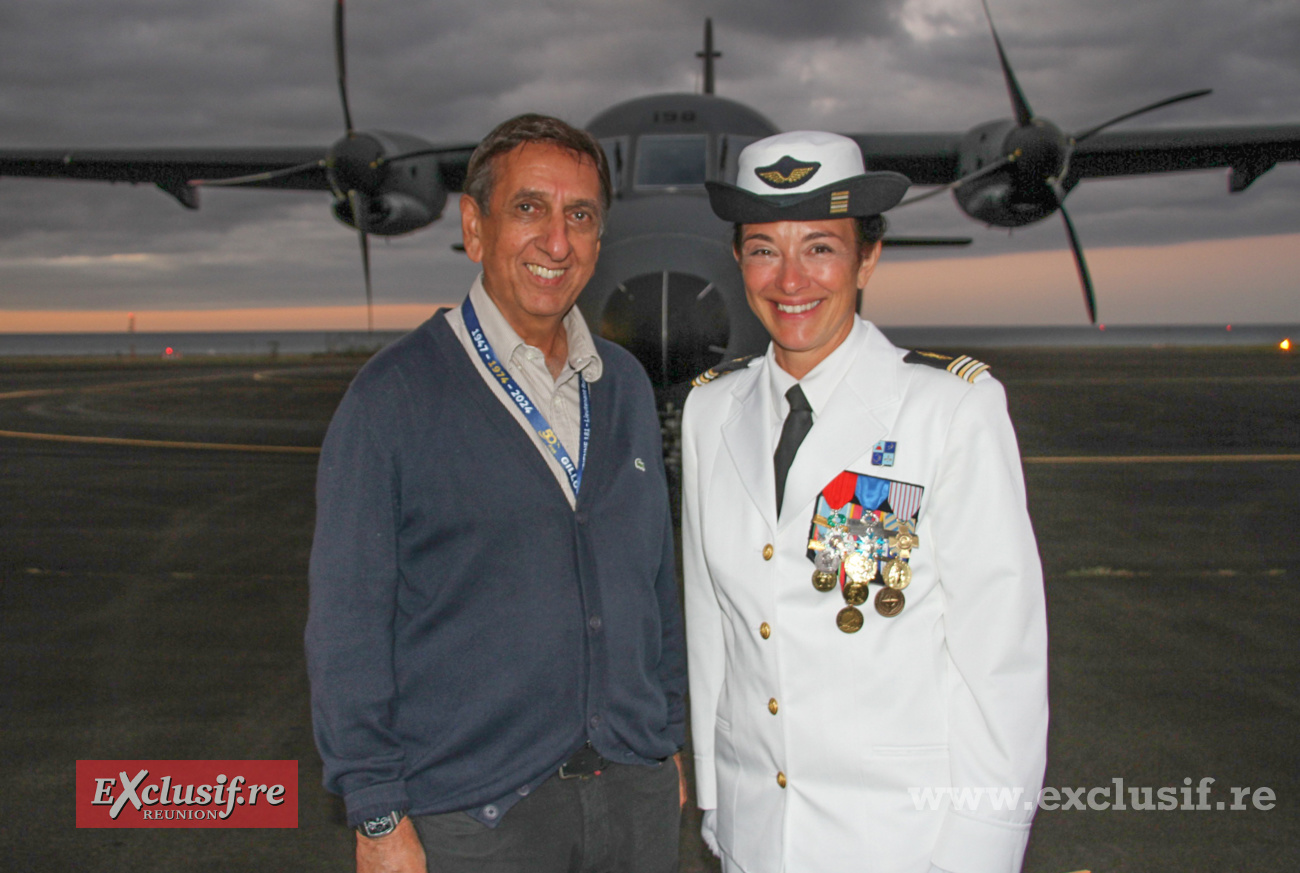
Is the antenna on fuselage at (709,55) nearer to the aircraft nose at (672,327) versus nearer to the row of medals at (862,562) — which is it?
the aircraft nose at (672,327)

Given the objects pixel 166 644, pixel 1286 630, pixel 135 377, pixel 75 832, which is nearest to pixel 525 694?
pixel 75 832

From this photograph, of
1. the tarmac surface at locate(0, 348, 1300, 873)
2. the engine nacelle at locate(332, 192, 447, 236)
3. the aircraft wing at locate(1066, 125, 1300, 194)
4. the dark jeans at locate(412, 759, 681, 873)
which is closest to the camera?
the dark jeans at locate(412, 759, 681, 873)

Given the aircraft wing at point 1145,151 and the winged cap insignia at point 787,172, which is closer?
the winged cap insignia at point 787,172

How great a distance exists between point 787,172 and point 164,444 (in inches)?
511

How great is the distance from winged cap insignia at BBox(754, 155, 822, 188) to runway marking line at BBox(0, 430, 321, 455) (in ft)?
35.9

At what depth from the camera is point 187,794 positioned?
3.54 m

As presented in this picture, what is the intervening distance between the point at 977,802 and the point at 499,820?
38.8 inches

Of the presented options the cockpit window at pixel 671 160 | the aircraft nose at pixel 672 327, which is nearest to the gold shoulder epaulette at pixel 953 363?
the aircraft nose at pixel 672 327

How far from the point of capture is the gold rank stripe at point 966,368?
75.6 inches

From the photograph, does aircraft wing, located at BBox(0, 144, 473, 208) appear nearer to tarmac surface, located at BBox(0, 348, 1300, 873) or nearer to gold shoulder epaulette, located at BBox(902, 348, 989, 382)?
tarmac surface, located at BBox(0, 348, 1300, 873)

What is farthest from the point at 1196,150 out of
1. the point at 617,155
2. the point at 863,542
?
the point at 863,542

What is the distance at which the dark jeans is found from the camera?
1.88 meters
